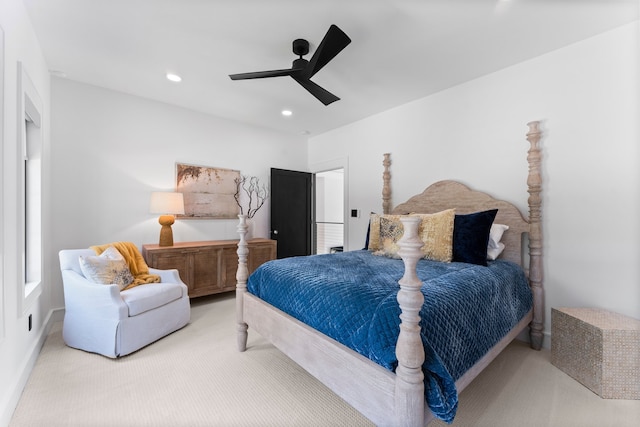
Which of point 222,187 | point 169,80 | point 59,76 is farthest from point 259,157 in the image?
point 59,76

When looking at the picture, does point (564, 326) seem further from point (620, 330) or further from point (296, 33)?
point (296, 33)

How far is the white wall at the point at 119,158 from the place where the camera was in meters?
3.02

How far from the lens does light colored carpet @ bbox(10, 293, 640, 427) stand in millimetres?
1583

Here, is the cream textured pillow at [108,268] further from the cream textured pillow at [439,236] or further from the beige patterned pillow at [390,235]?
the cream textured pillow at [439,236]

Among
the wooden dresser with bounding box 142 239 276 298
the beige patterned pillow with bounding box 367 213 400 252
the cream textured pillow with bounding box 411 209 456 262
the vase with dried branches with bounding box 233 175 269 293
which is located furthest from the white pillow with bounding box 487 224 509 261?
the vase with dried branches with bounding box 233 175 269 293

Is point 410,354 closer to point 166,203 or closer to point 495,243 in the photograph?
point 495,243

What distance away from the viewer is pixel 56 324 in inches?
113

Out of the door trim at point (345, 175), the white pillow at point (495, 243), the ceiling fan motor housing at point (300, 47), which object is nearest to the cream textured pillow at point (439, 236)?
the white pillow at point (495, 243)

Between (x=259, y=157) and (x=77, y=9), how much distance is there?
2732 millimetres

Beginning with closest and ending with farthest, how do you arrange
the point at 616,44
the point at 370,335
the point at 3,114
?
the point at 370,335 < the point at 3,114 < the point at 616,44

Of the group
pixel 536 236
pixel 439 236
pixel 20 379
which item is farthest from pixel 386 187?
pixel 20 379

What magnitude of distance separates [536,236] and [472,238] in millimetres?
586

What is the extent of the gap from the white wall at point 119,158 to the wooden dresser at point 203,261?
383mm

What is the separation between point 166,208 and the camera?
336cm
